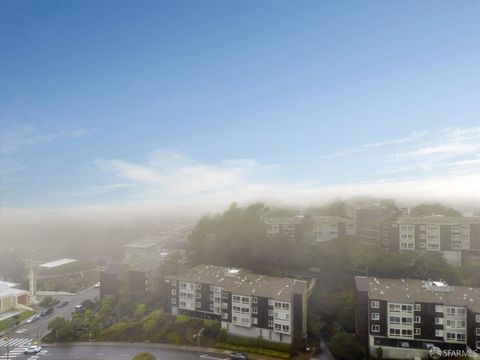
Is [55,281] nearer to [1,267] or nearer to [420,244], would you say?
[1,267]

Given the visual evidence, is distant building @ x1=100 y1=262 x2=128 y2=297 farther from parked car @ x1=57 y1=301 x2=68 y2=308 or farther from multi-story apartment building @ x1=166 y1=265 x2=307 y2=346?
multi-story apartment building @ x1=166 y1=265 x2=307 y2=346

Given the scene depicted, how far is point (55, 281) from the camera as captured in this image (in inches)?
1602

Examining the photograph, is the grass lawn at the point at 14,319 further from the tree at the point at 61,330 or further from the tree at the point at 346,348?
the tree at the point at 346,348

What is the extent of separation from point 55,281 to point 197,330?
27375 millimetres

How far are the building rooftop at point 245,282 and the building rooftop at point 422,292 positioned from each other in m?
4.62

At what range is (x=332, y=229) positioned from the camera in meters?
33.1

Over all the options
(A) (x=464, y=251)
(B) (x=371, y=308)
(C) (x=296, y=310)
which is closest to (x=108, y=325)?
(C) (x=296, y=310)

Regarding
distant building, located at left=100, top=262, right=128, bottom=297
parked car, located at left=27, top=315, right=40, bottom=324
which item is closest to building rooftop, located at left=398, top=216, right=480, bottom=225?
distant building, located at left=100, top=262, right=128, bottom=297

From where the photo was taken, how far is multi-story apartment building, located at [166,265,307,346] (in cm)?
2086

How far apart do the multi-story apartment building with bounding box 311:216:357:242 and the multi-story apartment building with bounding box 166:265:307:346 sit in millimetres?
10545

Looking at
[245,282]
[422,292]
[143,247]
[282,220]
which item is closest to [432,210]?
[282,220]

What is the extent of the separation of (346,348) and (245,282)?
799 cm

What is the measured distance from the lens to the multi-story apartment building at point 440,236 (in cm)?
2620

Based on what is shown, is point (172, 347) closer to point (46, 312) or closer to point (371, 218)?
point (46, 312)
